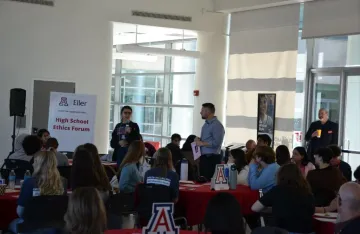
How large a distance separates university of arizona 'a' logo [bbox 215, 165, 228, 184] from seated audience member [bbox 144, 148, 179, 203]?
74cm

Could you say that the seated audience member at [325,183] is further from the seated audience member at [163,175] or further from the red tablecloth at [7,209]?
the red tablecloth at [7,209]

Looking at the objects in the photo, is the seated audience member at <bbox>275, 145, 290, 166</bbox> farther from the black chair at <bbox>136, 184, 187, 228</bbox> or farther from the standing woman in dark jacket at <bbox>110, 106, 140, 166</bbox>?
the standing woman in dark jacket at <bbox>110, 106, 140, 166</bbox>

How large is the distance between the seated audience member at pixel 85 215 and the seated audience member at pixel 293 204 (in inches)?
91.7

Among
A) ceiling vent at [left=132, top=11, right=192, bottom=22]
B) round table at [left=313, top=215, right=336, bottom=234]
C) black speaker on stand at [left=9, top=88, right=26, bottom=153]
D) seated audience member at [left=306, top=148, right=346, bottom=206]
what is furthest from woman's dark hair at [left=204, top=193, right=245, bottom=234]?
ceiling vent at [left=132, top=11, right=192, bottom=22]

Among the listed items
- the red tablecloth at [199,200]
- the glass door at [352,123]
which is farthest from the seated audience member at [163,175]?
the glass door at [352,123]

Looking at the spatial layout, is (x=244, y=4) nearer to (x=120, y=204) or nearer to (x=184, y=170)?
(x=184, y=170)

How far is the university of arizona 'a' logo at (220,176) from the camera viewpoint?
287 inches

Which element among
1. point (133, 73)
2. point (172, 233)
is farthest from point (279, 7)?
point (172, 233)

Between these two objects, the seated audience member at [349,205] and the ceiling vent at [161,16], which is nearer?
the seated audience member at [349,205]

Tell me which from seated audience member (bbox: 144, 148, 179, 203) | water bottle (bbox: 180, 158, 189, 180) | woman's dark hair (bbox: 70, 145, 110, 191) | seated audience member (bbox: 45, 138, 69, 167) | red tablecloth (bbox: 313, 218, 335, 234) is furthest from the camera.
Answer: water bottle (bbox: 180, 158, 189, 180)

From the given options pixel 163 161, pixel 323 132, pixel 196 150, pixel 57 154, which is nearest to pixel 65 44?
pixel 196 150

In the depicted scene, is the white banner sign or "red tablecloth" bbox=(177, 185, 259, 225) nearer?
"red tablecloth" bbox=(177, 185, 259, 225)

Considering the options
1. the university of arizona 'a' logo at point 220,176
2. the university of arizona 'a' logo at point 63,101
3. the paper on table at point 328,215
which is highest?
the university of arizona 'a' logo at point 63,101

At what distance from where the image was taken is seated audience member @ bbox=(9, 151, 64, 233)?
5367 mm
